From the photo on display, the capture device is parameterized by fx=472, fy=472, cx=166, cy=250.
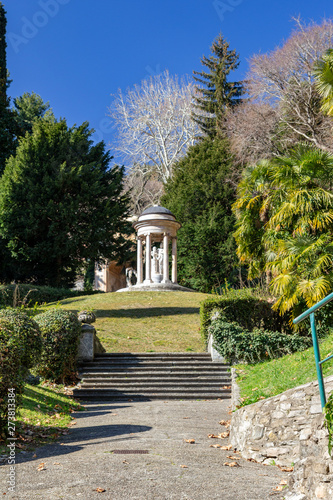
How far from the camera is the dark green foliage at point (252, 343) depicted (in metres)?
11.3

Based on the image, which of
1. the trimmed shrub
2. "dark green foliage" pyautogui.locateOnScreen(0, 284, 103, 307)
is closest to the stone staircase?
the trimmed shrub

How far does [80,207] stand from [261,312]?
53.6ft

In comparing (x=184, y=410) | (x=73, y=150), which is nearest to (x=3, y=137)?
(x=73, y=150)

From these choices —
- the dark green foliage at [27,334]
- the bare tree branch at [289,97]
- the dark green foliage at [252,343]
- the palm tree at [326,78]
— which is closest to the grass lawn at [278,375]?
the dark green foliage at [252,343]

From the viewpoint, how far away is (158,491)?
146 inches

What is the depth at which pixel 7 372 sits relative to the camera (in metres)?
5.50

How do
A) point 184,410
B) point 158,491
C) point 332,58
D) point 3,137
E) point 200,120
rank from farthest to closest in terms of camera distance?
point 200,120 → point 3,137 → point 332,58 → point 184,410 → point 158,491

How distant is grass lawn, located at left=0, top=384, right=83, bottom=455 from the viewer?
5910 mm

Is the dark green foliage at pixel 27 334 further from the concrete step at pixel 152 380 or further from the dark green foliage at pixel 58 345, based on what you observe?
the concrete step at pixel 152 380

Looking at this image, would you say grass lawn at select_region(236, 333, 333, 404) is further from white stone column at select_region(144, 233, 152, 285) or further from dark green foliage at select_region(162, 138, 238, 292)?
dark green foliage at select_region(162, 138, 238, 292)

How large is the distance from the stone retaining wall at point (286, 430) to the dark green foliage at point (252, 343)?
17.1 ft

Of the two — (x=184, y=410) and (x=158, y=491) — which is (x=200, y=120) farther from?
(x=158, y=491)

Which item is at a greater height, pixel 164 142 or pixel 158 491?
pixel 164 142

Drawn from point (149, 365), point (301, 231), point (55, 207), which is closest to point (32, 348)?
point (149, 365)
